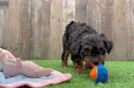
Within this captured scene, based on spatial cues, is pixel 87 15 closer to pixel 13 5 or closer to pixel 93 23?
pixel 93 23

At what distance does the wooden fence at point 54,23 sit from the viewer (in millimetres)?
5664

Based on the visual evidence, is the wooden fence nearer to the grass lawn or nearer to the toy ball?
the grass lawn

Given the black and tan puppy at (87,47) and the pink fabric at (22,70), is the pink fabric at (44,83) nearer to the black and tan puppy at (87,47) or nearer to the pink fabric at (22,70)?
the pink fabric at (22,70)

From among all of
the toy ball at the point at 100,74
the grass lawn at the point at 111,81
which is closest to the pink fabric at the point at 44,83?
the grass lawn at the point at 111,81

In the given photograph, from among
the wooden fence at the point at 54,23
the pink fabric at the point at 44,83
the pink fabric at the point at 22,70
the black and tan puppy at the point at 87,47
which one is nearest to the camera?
the pink fabric at the point at 44,83

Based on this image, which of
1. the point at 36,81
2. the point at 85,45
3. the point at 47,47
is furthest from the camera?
the point at 47,47

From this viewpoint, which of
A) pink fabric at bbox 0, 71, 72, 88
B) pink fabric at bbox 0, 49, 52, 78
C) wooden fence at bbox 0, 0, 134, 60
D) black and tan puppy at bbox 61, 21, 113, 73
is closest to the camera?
pink fabric at bbox 0, 71, 72, 88

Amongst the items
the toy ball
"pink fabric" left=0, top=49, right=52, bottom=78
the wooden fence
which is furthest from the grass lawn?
the wooden fence

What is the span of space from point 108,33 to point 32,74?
2449 mm

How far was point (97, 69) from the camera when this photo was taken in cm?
322

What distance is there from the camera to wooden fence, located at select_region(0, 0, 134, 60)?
566 centimetres

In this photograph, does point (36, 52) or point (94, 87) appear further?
point (36, 52)

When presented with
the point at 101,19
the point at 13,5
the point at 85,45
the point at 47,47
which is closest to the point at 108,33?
the point at 101,19

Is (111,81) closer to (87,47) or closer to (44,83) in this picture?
(87,47)
